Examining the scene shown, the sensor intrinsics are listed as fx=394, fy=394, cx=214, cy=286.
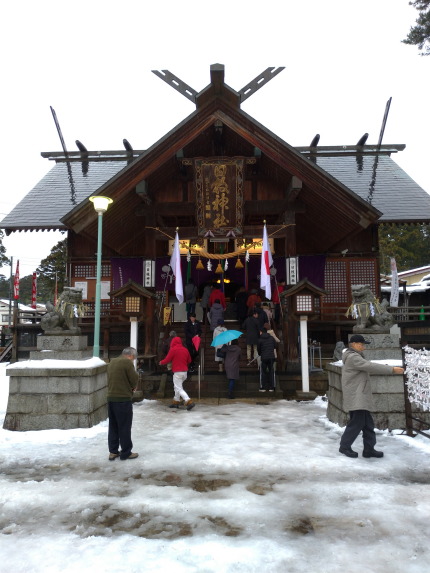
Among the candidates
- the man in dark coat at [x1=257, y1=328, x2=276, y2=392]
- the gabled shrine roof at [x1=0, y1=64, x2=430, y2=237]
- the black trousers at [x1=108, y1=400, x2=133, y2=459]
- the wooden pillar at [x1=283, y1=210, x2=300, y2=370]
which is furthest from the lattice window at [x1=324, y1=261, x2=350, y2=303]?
the black trousers at [x1=108, y1=400, x2=133, y2=459]

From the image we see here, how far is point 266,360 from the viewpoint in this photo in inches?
408

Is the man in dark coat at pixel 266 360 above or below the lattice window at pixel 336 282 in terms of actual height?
below

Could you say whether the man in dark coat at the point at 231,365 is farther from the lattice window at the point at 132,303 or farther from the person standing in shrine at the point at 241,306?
the person standing in shrine at the point at 241,306

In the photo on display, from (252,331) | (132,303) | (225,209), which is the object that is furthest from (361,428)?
(225,209)

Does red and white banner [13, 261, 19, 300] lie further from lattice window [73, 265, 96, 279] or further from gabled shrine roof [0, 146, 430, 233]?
lattice window [73, 265, 96, 279]

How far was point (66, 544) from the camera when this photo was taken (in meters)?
3.13

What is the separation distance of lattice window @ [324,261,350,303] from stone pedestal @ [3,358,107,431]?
1070cm

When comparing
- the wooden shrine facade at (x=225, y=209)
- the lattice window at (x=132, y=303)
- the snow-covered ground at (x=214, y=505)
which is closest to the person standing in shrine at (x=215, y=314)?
the wooden shrine facade at (x=225, y=209)

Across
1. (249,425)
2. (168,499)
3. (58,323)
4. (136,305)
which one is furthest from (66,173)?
(168,499)

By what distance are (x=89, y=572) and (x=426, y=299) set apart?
75.5 ft

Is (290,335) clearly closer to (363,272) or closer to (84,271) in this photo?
(363,272)

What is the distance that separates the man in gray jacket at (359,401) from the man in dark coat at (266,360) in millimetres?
4753

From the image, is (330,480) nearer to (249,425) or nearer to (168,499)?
(168,499)

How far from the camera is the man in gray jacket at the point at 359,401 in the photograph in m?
5.32
